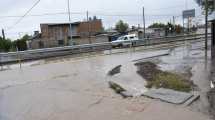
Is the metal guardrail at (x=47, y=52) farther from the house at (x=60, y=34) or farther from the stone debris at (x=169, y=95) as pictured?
the house at (x=60, y=34)

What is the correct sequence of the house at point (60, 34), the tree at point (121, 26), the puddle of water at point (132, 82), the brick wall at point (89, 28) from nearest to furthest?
1. the puddle of water at point (132, 82)
2. the house at point (60, 34)
3. the brick wall at point (89, 28)
4. the tree at point (121, 26)

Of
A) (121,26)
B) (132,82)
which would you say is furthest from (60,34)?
(132,82)

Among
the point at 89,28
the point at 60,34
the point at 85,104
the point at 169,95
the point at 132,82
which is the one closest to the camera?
the point at 85,104

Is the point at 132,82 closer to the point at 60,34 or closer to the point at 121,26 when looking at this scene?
the point at 60,34

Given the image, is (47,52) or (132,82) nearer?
(132,82)

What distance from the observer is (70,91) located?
297 inches

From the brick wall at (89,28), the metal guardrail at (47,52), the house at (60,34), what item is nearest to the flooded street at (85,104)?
the metal guardrail at (47,52)

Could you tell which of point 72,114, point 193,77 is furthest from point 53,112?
point 193,77

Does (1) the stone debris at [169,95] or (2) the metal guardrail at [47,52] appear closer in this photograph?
(1) the stone debris at [169,95]

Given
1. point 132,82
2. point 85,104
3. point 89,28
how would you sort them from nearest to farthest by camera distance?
point 85,104 → point 132,82 → point 89,28

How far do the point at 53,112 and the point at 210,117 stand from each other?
3.54m

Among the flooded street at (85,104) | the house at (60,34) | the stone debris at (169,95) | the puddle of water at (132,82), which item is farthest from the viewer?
the house at (60,34)

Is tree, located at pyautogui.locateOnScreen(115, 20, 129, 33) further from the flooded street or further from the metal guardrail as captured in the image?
the flooded street

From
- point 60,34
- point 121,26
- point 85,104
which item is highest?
point 121,26
